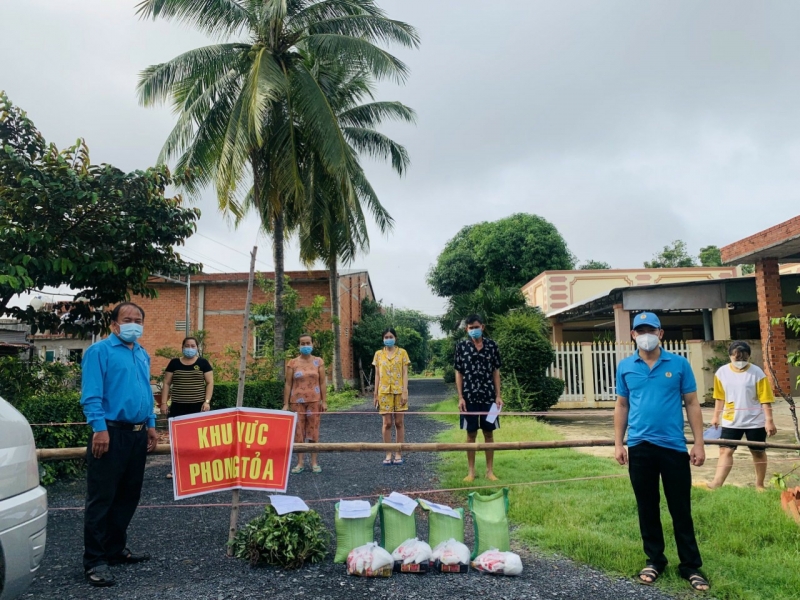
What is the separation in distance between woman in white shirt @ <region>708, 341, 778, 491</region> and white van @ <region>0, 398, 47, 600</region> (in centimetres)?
562

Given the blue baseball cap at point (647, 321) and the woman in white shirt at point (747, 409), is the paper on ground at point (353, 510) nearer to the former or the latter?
the blue baseball cap at point (647, 321)

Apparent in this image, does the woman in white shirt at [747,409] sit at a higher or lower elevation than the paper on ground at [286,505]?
higher

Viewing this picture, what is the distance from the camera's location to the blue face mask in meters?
4.13

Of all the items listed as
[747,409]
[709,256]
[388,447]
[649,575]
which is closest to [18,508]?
[388,447]

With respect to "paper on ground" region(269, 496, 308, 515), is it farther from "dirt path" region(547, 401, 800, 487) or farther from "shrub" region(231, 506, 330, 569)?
"dirt path" region(547, 401, 800, 487)

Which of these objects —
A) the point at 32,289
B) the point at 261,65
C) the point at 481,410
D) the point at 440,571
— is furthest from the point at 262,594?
the point at 261,65

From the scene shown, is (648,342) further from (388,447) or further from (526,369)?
(526,369)

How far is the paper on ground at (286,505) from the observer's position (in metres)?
4.05

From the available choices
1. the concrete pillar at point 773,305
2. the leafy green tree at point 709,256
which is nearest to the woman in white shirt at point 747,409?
the concrete pillar at point 773,305

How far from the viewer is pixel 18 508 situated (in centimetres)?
285

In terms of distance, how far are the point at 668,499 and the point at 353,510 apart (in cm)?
208

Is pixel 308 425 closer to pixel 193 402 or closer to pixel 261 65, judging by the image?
pixel 193 402

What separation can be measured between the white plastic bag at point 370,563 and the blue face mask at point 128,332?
7.01ft

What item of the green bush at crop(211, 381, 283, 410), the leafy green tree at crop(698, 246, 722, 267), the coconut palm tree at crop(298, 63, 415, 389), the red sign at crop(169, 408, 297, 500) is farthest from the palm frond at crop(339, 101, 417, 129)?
the leafy green tree at crop(698, 246, 722, 267)
